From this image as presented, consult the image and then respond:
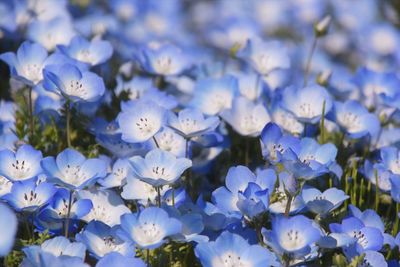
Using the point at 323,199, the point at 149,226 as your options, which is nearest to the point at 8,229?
the point at 149,226

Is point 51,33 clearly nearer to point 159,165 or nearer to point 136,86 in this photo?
point 136,86

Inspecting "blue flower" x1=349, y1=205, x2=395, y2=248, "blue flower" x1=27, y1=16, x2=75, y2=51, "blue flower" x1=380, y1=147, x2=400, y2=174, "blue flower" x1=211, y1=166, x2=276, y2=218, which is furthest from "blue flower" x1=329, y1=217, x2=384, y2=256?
"blue flower" x1=27, y1=16, x2=75, y2=51

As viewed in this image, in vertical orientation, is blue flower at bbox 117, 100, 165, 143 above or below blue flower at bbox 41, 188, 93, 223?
above

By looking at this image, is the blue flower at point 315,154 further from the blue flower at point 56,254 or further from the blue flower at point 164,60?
the blue flower at point 164,60

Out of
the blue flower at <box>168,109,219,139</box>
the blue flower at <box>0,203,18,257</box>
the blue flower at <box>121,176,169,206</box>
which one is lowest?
the blue flower at <box>121,176,169,206</box>

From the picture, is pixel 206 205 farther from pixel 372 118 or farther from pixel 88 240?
pixel 372 118

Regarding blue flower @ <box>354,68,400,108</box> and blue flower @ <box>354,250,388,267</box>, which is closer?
blue flower @ <box>354,250,388,267</box>

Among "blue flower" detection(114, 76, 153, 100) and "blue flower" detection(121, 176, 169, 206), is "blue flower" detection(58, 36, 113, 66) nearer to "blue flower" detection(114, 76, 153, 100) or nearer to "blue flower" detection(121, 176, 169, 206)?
"blue flower" detection(114, 76, 153, 100)

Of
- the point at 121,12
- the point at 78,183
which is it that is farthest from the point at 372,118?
the point at 121,12
